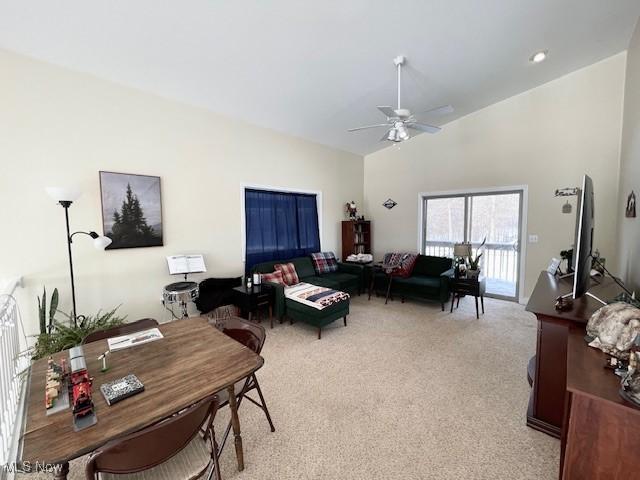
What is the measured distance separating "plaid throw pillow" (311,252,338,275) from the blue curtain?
0.29 metres

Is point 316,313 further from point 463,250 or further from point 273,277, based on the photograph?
point 463,250

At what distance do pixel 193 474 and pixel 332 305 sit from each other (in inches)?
97.5

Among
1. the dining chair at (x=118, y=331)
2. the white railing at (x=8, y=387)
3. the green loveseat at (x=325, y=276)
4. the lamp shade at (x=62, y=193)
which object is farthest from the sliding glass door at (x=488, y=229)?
the white railing at (x=8, y=387)

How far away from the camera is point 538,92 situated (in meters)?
4.24

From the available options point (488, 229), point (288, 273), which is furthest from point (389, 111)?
point (488, 229)

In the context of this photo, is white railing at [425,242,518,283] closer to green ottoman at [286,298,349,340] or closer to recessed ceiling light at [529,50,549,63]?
recessed ceiling light at [529,50,549,63]

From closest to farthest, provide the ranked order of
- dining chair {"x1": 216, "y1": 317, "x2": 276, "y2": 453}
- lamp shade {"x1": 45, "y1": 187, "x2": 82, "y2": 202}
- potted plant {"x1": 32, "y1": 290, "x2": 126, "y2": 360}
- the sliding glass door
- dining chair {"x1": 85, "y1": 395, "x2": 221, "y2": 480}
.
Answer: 1. dining chair {"x1": 85, "y1": 395, "x2": 221, "y2": 480}
2. dining chair {"x1": 216, "y1": 317, "x2": 276, "y2": 453}
3. potted plant {"x1": 32, "y1": 290, "x2": 126, "y2": 360}
4. lamp shade {"x1": 45, "y1": 187, "x2": 82, "y2": 202}
5. the sliding glass door

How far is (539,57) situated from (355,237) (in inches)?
160

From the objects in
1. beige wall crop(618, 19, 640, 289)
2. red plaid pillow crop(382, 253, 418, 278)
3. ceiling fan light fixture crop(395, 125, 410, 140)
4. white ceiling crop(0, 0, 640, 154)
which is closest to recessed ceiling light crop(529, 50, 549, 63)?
white ceiling crop(0, 0, 640, 154)

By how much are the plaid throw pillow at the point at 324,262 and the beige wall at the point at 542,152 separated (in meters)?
1.83

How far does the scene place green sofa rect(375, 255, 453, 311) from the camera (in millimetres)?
4316

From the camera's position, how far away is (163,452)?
1037 mm

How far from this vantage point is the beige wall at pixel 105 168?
256 cm

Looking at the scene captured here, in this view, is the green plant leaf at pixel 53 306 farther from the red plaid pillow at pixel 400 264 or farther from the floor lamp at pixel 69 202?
the red plaid pillow at pixel 400 264
